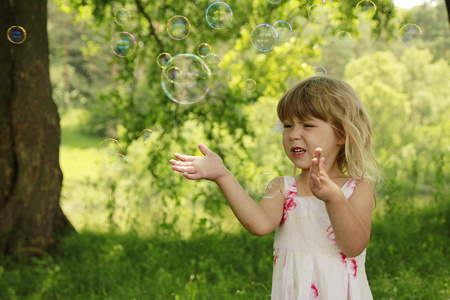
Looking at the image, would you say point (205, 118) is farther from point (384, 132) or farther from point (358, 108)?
point (384, 132)

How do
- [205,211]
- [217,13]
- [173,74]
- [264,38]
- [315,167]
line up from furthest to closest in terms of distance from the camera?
[205,211] < [217,13] < [173,74] < [264,38] < [315,167]

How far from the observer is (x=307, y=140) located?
198 cm

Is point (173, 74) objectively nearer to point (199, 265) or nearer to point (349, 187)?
point (199, 265)

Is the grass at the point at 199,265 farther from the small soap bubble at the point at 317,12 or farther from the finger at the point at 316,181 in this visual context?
the small soap bubble at the point at 317,12

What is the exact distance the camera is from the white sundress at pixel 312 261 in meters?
1.91

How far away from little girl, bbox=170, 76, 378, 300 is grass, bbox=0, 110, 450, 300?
1.61m

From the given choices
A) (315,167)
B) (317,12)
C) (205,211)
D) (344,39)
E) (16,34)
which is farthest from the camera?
(205,211)

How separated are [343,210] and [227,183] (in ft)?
1.60

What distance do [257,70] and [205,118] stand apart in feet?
7.89

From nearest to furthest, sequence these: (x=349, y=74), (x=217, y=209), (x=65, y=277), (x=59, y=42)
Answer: (x=65, y=277), (x=217, y=209), (x=349, y=74), (x=59, y=42)

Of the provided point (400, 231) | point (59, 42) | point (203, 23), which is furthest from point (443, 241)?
point (59, 42)

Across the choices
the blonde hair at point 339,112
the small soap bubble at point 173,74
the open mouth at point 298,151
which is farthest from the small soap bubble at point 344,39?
the open mouth at point 298,151

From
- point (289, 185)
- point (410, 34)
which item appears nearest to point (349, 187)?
point (289, 185)

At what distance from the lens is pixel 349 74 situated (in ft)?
81.6
